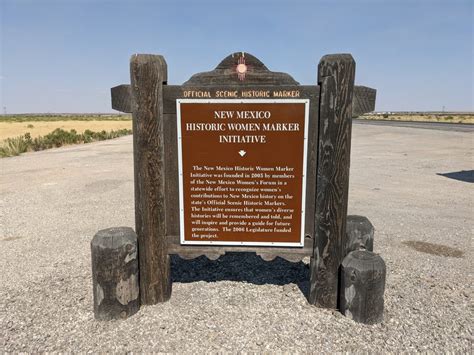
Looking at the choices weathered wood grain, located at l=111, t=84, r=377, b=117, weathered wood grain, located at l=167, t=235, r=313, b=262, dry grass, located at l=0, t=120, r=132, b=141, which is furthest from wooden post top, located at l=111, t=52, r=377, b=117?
dry grass, located at l=0, t=120, r=132, b=141

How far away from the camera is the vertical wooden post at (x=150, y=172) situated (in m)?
2.94

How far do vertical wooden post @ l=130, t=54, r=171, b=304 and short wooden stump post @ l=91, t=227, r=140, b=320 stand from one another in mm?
126

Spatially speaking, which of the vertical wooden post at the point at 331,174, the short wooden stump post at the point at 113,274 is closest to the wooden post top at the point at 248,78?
the vertical wooden post at the point at 331,174

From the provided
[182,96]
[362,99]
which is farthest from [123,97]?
[362,99]

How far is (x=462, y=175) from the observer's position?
1038 cm

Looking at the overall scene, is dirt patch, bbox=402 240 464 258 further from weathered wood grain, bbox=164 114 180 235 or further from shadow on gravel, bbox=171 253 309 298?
weathered wood grain, bbox=164 114 180 235

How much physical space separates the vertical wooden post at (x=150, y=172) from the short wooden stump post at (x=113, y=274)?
0.41ft

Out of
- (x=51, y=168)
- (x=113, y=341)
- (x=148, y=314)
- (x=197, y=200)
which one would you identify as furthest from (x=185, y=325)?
(x=51, y=168)

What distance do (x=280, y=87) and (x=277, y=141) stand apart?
17.2 inches

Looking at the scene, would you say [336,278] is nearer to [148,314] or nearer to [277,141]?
[277,141]

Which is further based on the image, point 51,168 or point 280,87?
point 51,168

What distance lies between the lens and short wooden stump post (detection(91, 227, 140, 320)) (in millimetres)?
3006

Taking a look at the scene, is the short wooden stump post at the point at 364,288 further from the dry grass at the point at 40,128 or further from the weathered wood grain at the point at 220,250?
the dry grass at the point at 40,128

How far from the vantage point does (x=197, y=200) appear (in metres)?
3.18
